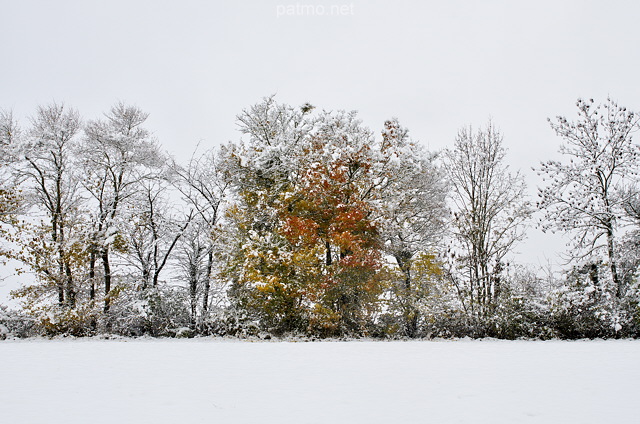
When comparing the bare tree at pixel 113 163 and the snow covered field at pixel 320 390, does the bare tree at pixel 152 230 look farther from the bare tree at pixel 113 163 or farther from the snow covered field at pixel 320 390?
the snow covered field at pixel 320 390

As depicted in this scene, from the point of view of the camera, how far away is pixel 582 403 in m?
4.02

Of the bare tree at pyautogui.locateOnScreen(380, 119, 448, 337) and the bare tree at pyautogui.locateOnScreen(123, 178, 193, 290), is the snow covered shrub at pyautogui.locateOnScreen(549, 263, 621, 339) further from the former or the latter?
the bare tree at pyautogui.locateOnScreen(123, 178, 193, 290)

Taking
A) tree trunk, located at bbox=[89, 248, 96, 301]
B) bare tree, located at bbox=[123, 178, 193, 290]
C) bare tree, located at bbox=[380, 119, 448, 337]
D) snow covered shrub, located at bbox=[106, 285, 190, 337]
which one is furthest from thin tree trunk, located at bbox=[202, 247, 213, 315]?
bare tree, located at bbox=[380, 119, 448, 337]

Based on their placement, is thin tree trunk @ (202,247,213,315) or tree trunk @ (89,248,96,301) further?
thin tree trunk @ (202,247,213,315)

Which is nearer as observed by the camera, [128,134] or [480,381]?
[480,381]

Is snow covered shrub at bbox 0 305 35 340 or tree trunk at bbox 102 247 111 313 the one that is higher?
tree trunk at bbox 102 247 111 313

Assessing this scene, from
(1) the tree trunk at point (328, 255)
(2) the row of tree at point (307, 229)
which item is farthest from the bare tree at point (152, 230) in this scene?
(1) the tree trunk at point (328, 255)

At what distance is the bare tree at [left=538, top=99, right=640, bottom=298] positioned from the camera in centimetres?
1443

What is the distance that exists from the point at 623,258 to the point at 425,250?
6.78 meters

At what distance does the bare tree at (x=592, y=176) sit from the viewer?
1443cm

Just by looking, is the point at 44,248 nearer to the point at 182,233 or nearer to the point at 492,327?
the point at 182,233

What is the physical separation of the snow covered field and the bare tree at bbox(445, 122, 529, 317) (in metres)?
9.20

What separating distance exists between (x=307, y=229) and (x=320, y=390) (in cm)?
1036

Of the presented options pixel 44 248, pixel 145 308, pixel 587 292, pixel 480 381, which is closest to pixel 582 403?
pixel 480 381
